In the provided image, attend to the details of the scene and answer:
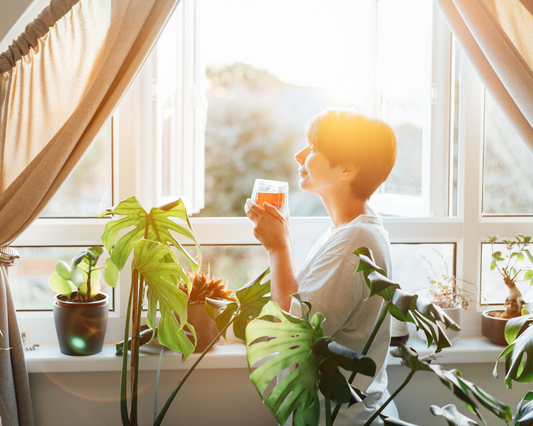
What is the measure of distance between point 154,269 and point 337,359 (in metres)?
0.61

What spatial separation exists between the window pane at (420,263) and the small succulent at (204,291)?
759 millimetres

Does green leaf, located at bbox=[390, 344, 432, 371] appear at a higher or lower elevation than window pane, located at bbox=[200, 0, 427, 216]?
lower

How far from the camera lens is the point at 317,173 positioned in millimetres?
1315

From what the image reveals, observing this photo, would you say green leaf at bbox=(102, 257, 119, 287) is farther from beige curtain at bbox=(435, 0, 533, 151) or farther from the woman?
beige curtain at bbox=(435, 0, 533, 151)

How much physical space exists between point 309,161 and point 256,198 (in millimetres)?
185

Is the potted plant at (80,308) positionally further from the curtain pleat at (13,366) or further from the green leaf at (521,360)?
the green leaf at (521,360)

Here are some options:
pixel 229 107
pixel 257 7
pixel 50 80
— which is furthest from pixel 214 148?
pixel 50 80

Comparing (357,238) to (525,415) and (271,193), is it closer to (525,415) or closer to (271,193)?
Result: (271,193)

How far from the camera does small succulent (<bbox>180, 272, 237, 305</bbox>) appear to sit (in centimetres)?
161

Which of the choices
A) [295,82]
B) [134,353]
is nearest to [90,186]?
[134,353]

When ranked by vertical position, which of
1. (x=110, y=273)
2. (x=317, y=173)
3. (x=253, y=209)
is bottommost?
(x=110, y=273)

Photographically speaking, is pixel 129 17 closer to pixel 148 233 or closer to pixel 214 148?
pixel 148 233

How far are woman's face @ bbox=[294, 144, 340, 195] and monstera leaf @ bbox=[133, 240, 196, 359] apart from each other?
43 cm

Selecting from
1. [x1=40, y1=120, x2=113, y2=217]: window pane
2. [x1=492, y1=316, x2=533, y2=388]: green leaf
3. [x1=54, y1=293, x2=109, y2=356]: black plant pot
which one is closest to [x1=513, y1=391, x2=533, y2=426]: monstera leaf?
[x1=492, y1=316, x2=533, y2=388]: green leaf
